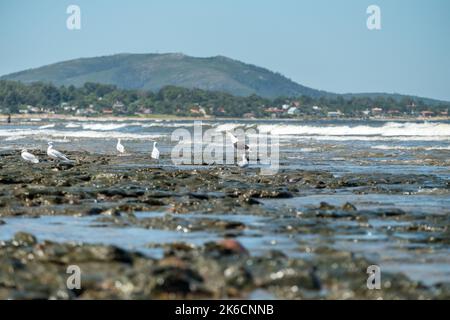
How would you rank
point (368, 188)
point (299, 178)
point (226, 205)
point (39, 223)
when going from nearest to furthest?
1. point (39, 223)
2. point (226, 205)
3. point (368, 188)
4. point (299, 178)

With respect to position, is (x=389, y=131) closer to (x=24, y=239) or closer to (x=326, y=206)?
(x=326, y=206)

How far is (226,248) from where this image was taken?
11.6 metres

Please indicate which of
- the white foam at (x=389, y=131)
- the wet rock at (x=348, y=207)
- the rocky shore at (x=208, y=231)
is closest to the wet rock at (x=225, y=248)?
the rocky shore at (x=208, y=231)

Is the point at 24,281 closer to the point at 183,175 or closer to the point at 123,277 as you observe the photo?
the point at 123,277

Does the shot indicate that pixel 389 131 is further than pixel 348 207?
Yes

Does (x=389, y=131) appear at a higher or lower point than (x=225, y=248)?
lower

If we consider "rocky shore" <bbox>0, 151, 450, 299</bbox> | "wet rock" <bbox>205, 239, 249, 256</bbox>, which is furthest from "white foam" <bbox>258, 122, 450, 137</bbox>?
"wet rock" <bbox>205, 239, 249, 256</bbox>

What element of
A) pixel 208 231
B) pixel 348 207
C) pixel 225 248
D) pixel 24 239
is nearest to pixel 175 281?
pixel 225 248

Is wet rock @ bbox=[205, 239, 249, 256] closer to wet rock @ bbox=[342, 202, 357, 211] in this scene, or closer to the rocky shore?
the rocky shore

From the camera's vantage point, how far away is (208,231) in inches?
555

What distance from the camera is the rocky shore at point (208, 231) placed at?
995 cm

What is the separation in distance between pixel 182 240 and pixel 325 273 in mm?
3166

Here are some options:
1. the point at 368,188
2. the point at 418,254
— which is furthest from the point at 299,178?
the point at 418,254

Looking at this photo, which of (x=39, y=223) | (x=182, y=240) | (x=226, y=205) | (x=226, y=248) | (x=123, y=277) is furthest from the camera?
A: (x=226, y=205)
